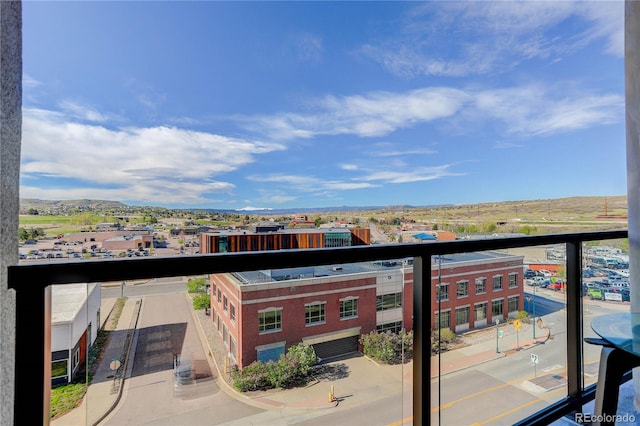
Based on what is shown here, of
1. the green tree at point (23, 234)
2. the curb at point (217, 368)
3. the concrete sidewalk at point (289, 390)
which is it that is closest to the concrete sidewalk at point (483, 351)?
the concrete sidewalk at point (289, 390)

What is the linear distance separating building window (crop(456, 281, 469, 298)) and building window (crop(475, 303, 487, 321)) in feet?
0.42

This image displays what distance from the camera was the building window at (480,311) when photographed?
163cm

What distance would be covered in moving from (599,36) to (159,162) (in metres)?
4.33

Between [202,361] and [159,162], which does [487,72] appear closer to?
[159,162]

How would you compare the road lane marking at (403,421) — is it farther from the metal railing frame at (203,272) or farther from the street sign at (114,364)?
the street sign at (114,364)

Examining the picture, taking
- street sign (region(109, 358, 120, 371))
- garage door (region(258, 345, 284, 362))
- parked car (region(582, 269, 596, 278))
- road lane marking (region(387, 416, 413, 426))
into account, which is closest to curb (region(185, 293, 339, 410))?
garage door (region(258, 345, 284, 362))

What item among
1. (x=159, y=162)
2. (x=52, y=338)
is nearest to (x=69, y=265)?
(x=52, y=338)

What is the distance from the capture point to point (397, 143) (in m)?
3.65

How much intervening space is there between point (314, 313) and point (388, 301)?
35 centimetres

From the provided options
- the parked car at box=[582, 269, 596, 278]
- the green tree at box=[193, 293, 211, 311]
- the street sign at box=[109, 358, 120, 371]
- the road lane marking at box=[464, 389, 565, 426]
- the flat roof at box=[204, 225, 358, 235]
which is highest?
the flat roof at box=[204, 225, 358, 235]

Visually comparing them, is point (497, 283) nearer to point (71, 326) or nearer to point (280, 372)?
point (280, 372)

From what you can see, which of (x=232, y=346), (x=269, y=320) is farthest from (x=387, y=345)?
(x=232, y=346)

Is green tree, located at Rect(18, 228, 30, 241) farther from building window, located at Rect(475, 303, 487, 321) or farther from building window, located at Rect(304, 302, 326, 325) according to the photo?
building window, located at Rect(475, 303, 487, 321)

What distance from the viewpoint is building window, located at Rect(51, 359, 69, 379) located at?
89cm
